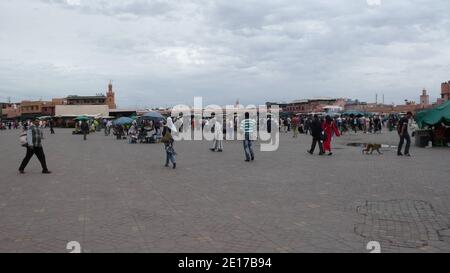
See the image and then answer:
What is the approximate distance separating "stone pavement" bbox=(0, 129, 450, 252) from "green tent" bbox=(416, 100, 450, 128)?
29.6 feet

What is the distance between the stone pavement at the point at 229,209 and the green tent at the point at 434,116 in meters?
9.04

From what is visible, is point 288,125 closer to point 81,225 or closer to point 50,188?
point 50,188

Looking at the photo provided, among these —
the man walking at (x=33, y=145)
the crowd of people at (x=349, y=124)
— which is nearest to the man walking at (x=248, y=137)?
the man walking at (x=33, y=145)

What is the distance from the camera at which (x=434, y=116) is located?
2167 centimetres

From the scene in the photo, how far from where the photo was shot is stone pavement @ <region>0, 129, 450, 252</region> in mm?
5465

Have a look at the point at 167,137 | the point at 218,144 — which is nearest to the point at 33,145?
the point at 167,137

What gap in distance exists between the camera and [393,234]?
230 inches

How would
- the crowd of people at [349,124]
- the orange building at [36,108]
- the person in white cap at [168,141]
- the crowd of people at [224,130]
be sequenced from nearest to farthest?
the crowd of people at [224,130] < the person in white cap at [168,141] < the crowd of people at [349,124] < the orange building at [36,108]

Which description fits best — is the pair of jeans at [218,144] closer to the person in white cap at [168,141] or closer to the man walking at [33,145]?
the person in white cap at [168,141]

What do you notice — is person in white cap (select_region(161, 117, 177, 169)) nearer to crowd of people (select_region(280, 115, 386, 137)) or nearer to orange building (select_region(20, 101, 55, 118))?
crowd of people (select_region(280, 115, 386, 137))

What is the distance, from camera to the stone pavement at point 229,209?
5465 mm

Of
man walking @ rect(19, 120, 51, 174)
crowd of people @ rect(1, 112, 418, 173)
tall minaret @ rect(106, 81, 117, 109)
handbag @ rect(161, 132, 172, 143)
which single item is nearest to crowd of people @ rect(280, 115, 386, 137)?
crowd of people @ rect(1, 112, 418, 173)

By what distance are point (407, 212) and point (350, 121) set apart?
119 feet
